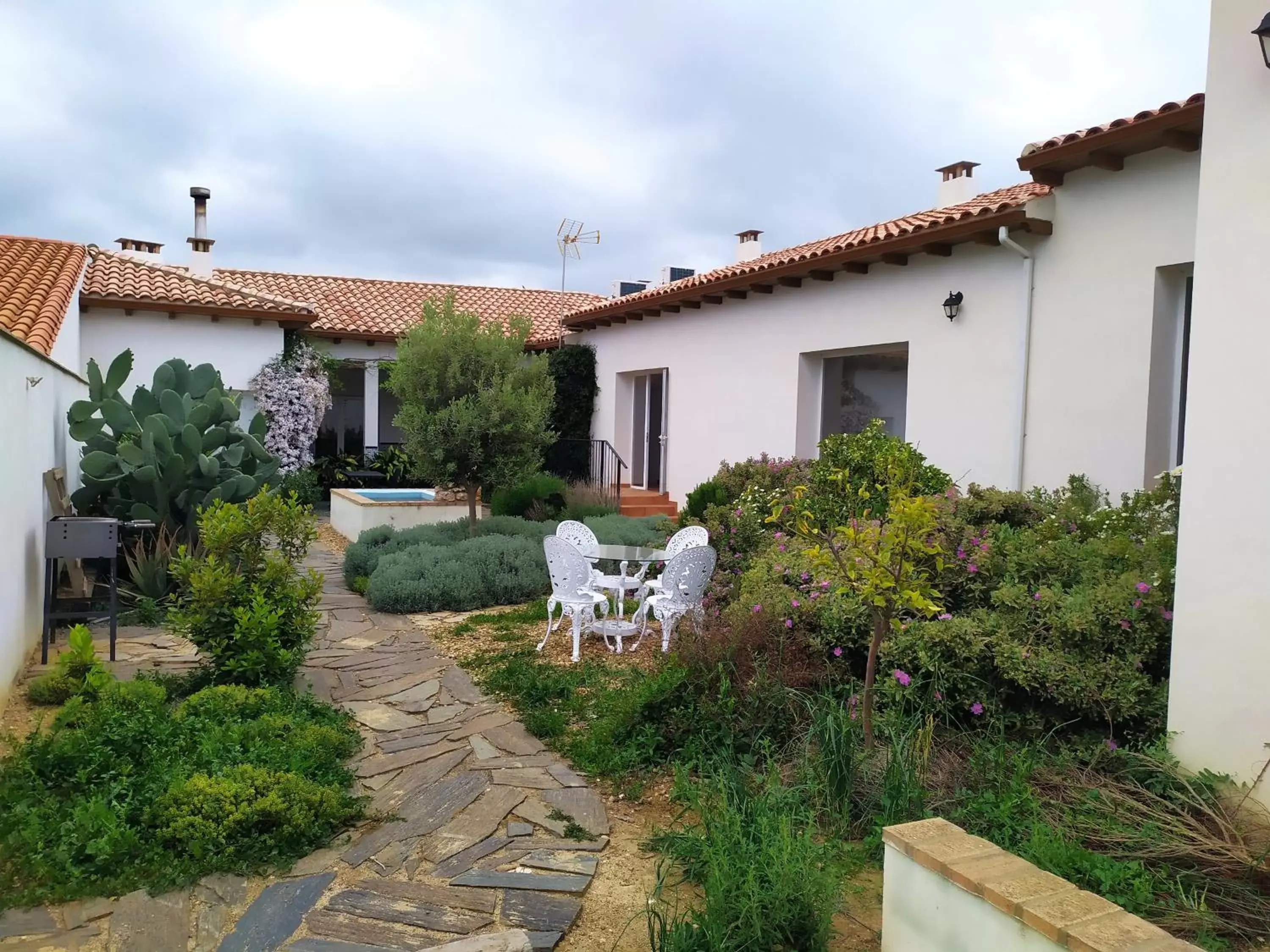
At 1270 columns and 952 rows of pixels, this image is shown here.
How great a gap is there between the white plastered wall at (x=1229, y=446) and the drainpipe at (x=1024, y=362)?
428 cm

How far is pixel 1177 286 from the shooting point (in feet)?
24.2

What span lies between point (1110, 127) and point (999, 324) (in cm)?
207

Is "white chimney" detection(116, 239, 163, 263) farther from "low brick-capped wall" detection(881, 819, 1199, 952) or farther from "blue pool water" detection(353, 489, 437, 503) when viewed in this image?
"low brick-capped wall" detection(881, 819, 1199, 952)

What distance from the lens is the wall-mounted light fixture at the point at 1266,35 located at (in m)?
3.73

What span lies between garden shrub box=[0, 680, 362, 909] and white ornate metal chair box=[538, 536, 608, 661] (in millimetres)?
2356

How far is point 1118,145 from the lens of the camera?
7129 mm

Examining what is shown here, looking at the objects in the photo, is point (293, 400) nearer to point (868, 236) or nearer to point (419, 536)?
point (419, 536)

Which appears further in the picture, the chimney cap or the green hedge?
the chimney cap

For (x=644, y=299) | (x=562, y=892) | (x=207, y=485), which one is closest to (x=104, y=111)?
(x=207, y=485)

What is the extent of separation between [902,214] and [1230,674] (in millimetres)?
10541

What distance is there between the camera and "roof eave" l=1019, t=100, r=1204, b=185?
6.60 m

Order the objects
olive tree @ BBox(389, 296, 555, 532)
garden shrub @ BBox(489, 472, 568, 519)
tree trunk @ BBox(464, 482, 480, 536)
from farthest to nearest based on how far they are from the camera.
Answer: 1. garden shrub @ BBox(489, 472, 568, 519)
2. tree trunk @ BBox(464, 482, 480, 536)
3. olive tree @ BBox(389, 296, 555, 532)

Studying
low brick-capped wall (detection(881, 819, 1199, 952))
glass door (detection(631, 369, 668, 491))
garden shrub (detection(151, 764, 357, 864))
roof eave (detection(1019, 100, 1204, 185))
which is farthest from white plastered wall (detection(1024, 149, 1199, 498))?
glass door (detection(631, 369, 668, 491))

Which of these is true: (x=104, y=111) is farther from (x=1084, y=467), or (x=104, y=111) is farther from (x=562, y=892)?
(x=1084, y=467)
